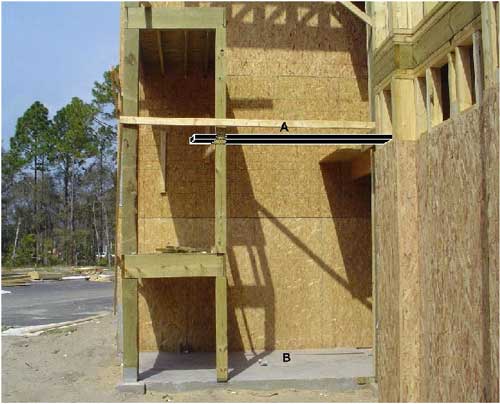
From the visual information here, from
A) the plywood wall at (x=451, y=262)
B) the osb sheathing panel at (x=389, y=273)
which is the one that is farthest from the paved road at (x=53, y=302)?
the plywood wall at (x=451, y=262)

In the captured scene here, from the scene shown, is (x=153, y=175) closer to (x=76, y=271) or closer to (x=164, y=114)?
(x=164, y=114)

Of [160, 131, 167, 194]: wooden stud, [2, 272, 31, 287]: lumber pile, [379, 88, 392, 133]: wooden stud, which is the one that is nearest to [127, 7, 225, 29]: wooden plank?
[160, 131, 167, 194]: wooden stud

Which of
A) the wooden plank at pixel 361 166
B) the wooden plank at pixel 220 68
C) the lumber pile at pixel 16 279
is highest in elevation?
the wooden plank at pixel 220 68

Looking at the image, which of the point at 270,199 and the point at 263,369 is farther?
the point at 270,199

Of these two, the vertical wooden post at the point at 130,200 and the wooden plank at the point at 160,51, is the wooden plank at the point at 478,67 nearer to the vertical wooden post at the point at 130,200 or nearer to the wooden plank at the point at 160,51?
the vertical wooden post at the point at 130,200

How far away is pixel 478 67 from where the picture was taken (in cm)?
555

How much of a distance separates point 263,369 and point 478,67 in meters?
5.99

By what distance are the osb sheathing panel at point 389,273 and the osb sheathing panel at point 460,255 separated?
0.27 meters

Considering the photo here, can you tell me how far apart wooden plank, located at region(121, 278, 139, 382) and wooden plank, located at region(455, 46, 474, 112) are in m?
5.36

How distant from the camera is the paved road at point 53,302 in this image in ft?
54.2

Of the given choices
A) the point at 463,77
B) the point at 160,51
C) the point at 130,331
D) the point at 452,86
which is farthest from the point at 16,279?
the point at 463,77

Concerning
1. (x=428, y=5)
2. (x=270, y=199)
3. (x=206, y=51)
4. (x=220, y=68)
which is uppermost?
(x=206, y=51)

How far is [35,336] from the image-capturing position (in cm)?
1291

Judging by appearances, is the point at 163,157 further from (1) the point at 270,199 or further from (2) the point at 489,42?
(2) the point at 489,42
